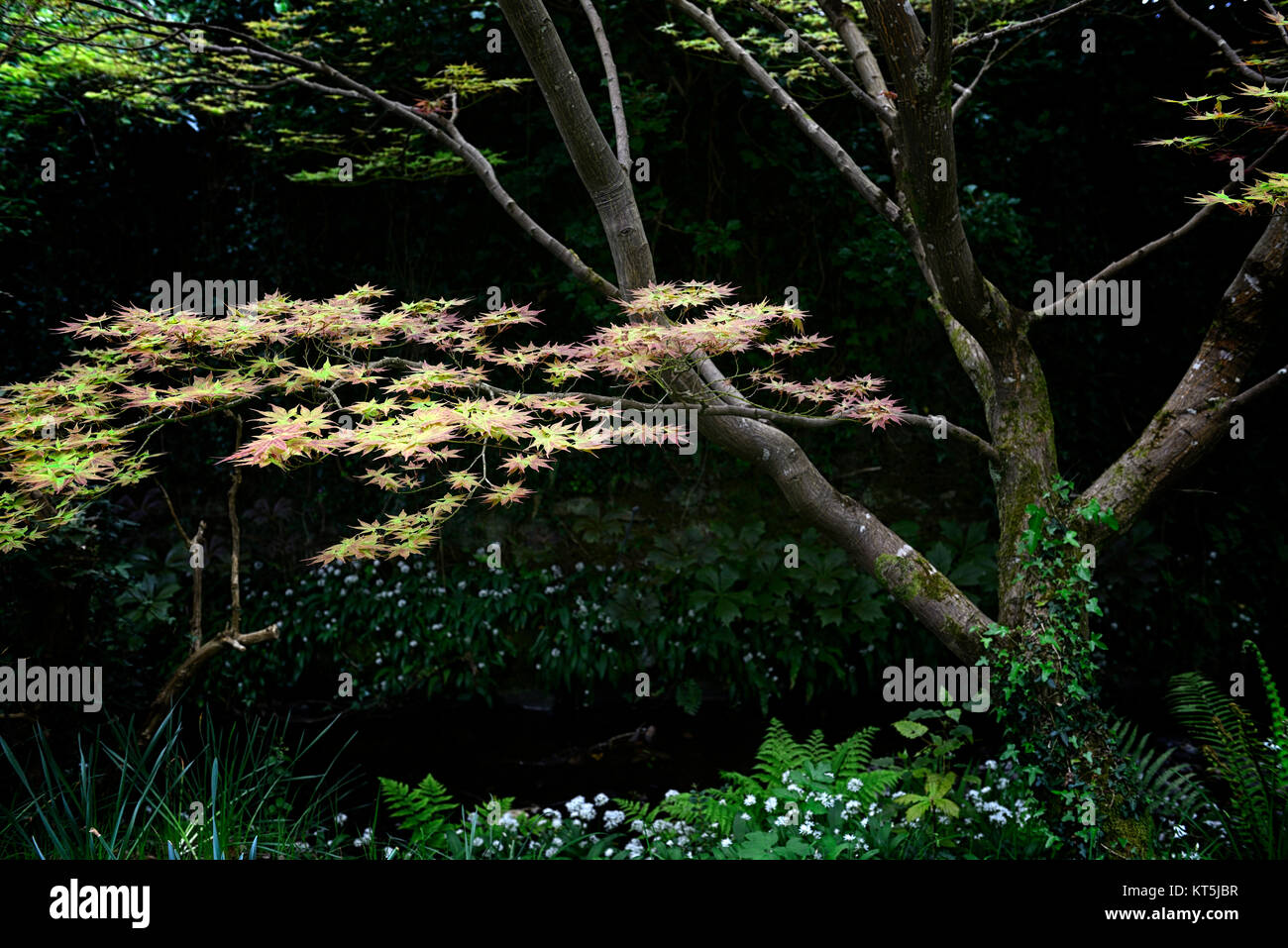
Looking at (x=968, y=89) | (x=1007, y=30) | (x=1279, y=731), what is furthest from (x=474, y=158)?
(x=1279, y=731)

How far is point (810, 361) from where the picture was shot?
5.55m

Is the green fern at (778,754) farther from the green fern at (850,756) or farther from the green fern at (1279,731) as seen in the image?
the green fern at (1279,731)

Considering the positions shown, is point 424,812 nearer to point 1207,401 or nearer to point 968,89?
point 1207,401

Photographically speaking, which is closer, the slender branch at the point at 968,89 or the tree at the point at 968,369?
the tree at the point at 968,369

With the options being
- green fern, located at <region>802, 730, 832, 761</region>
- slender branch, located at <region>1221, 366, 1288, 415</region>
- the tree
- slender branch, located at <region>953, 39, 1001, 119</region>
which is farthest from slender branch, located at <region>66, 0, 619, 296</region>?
slender branch, located at <region>1221, 366, 1288, 415</region>

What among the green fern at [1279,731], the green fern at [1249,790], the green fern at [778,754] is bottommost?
the green fern at [778,754]

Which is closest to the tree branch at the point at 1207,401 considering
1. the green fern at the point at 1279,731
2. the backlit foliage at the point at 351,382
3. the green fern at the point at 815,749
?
the green fern at the point at 1279,731

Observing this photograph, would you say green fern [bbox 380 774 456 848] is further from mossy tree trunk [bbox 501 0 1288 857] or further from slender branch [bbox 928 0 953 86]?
slender branch [bbox 928 0 953 86]

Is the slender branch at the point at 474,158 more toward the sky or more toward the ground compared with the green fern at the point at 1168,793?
more toward the sky

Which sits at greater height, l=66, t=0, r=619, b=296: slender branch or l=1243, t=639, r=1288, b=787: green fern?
l=66, t=0, r=619, b=296: slender branch

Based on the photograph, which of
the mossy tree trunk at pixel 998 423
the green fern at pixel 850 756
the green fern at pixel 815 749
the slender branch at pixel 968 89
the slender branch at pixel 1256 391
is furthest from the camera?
the green fern at pixel 815 749

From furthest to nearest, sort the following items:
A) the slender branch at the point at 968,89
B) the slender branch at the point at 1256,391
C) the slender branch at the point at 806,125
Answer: the slender branch at the point at 806,125 < the slender branch at the point at 968,89 < the slender branch at the point at 1256,391
